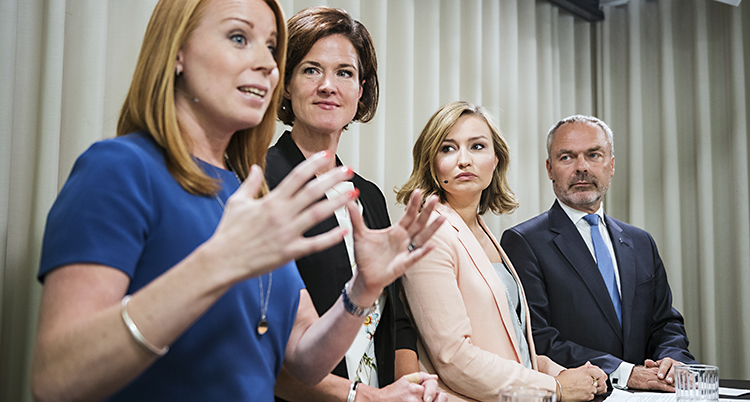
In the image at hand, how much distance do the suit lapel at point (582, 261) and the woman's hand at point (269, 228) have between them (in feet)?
6.86

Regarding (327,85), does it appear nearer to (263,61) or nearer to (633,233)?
(263,61)

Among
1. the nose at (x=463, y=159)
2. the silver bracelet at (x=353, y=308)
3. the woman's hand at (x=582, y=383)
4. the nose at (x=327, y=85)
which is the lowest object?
the woman's hand at (x=582, y=383)

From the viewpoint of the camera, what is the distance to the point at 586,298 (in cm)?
249

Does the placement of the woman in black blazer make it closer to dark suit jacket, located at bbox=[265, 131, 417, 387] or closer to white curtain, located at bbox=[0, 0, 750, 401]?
dark suit jacket, located at bbox=[265, 131, 417, 387]

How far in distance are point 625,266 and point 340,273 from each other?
5.45 ft

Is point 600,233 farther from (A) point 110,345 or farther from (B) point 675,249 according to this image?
(A) point 110,345

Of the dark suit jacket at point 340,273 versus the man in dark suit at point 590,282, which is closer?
the dark suit jacket at point 340,273

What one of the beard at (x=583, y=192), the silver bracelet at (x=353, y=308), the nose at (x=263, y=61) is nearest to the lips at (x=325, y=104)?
the nose at (x=263, y=61)

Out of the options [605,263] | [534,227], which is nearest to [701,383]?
[605,263]

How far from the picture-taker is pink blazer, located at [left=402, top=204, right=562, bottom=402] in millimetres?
1691

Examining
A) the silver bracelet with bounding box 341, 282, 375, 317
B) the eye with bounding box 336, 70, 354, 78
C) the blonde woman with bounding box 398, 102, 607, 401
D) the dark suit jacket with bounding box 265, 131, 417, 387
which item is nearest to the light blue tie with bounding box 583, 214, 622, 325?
the blonde woman with bounding box 398, 102, 607, 401

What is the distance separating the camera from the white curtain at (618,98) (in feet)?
9.14

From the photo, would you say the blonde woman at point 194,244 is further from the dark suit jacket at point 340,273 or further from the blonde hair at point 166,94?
the dark suit jacket at point 340,273

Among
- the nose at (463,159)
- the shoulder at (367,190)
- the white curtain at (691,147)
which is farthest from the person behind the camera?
the white curtain at (691,147)
